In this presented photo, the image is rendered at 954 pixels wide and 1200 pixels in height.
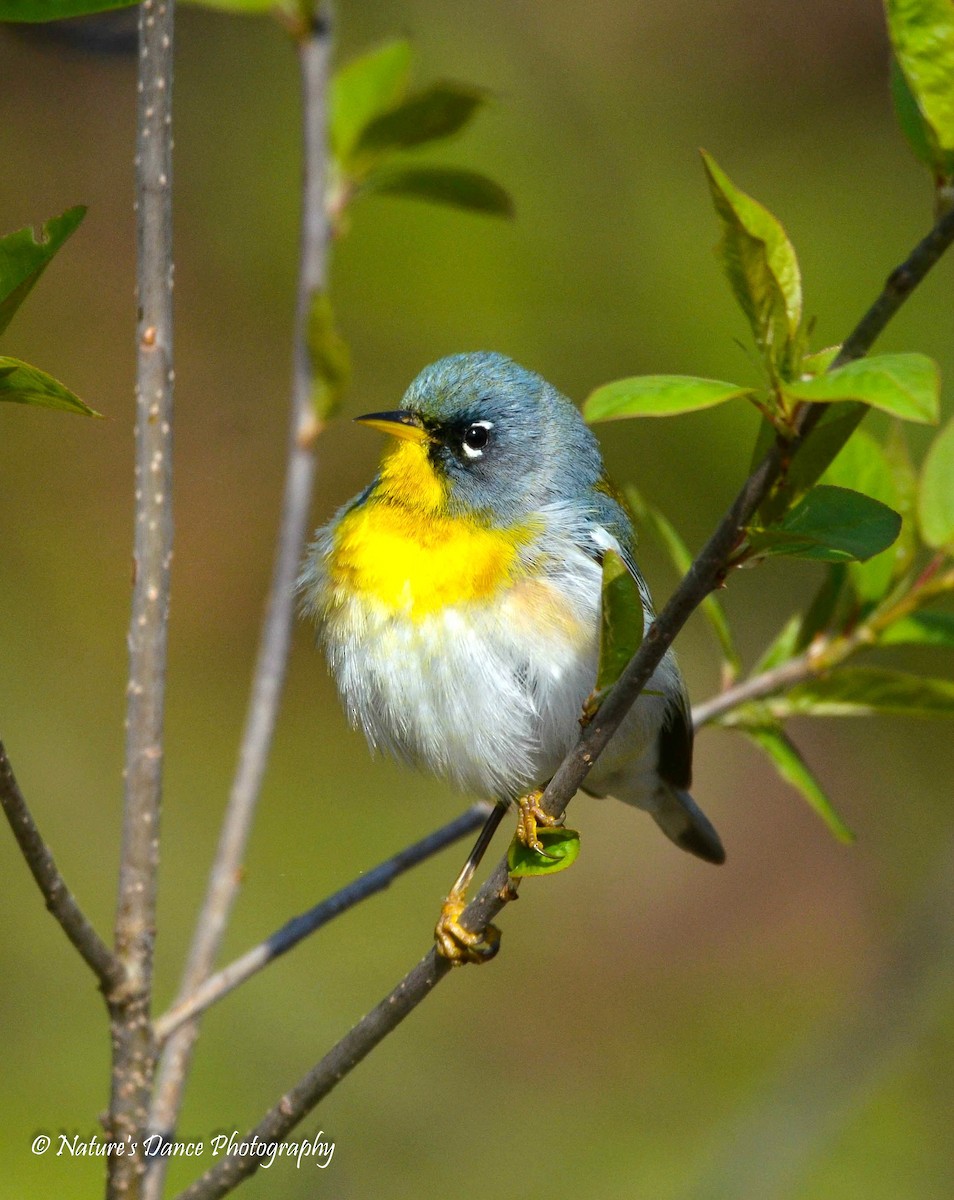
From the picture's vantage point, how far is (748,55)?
534 cm

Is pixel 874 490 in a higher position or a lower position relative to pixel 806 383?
lower

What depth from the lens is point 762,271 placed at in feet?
4.08

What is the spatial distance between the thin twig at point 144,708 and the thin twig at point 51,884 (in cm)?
3

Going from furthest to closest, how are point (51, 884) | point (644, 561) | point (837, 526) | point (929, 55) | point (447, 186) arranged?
1. point (644, 561)
2. point (447, 186)
3. point (51, 884)
4. point (837, 526)
5. point (929, 55)

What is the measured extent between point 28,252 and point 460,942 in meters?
1.32

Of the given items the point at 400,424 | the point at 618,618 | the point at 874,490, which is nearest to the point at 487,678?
the point at 400,424

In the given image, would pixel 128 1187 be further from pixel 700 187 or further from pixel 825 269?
pixel 700 187

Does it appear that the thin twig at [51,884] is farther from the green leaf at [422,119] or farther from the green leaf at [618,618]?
the green leaf at [422,119]

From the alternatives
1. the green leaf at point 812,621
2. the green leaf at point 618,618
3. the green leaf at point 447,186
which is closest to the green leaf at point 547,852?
the green leaf at point 618,618

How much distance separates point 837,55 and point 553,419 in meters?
3.26

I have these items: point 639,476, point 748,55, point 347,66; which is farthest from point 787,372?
point 748,55

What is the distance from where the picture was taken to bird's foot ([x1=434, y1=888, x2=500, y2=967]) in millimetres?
2057

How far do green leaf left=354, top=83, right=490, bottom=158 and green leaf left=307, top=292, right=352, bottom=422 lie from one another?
40 cm

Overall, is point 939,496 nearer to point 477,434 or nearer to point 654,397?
point 477,434
